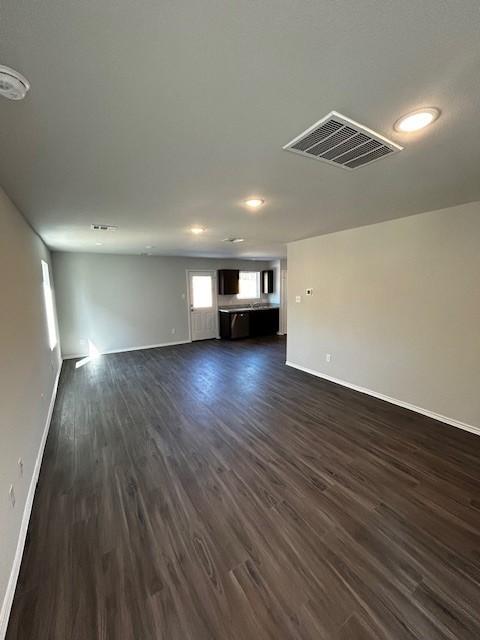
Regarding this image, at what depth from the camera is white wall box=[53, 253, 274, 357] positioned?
5.86 meters

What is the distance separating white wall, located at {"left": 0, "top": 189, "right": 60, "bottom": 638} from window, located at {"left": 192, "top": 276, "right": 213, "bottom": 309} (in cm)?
467

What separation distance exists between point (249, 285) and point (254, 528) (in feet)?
24.1

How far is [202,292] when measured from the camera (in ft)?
25.1

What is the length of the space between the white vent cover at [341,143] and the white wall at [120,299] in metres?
5.79

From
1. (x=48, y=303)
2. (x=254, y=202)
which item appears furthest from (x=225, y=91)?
(x=48, y=303)

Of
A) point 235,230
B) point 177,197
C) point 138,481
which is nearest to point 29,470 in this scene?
point 138,481

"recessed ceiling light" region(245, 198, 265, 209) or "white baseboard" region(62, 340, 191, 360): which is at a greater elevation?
"recessed ceiling light" region(245, 198, 265, 209)

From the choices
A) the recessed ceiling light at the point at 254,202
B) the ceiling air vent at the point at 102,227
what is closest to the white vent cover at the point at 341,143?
the recessed ceiling light at the point at 254,202

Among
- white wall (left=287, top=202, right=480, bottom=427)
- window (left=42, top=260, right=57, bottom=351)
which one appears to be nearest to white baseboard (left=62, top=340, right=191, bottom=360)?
window (left=42, top=260, right=57, bottom=351)

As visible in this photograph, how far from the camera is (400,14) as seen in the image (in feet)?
2.52

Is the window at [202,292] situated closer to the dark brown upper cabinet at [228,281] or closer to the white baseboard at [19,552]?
the dark brown upper cabinet at [228,281]

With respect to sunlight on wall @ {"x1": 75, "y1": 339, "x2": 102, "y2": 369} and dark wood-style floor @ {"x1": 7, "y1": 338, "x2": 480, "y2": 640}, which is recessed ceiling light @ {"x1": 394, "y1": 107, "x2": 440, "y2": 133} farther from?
sunlight on wall @ {"x1": 75, "y1": 339, "x2": 102, "y2": 369}

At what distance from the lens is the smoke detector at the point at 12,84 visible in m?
0.93

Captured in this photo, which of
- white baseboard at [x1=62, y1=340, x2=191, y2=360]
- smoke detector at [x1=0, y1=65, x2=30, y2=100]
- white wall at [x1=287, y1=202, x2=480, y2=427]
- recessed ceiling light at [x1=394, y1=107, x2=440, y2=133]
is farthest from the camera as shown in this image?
white baseboard at [x1=62, y1=340, x2=191, y2=360]
